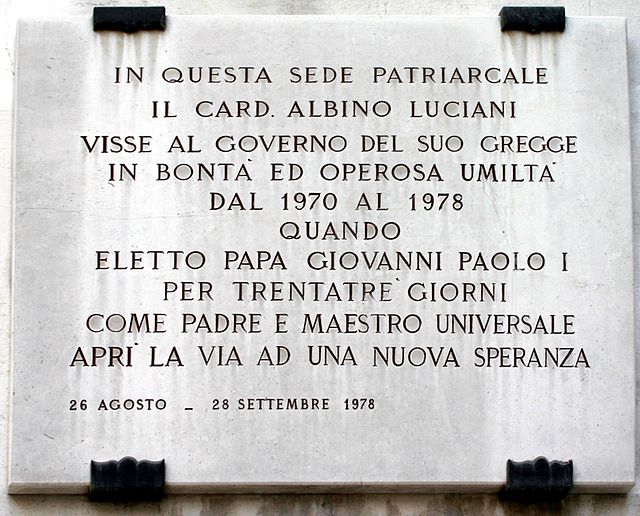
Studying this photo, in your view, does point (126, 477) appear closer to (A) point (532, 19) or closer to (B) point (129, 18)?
(B) point (129, 18)

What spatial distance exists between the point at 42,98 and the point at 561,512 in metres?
3.84

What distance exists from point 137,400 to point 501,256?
224 cm

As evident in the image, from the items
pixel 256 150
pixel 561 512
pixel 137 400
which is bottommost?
pixel 561 512

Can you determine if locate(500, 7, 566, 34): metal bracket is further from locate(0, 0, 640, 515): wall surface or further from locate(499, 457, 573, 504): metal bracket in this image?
locate(499, 457, 573, 504): metal bracket

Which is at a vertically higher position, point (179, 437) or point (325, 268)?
point (325, 268)

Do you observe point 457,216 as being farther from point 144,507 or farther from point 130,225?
point 144,507

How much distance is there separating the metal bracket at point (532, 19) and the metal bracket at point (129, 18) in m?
2.04

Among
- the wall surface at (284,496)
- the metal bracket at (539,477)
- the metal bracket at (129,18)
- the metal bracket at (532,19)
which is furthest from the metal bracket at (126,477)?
the metal bracket at (532,19)

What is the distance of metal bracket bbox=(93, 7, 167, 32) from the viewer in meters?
8.84

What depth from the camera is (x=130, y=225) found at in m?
8.61

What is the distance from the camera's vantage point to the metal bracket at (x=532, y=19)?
8875 mm

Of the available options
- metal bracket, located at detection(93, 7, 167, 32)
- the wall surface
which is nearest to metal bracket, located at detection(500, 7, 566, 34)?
the wall surface

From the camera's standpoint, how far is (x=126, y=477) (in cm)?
831

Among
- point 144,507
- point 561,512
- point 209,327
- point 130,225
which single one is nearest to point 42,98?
point 130,225
